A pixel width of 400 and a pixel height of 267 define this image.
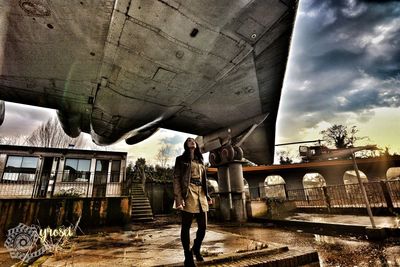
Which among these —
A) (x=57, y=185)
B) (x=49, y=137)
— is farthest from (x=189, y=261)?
(x=49, y=137)

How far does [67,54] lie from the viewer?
4.13 metres

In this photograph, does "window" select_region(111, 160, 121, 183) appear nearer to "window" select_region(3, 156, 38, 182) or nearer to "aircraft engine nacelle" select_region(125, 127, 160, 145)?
"window" select_region(3, 156, 38, 182)

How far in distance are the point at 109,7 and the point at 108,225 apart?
9.40 metres

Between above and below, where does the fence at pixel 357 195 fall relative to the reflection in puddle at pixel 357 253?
above

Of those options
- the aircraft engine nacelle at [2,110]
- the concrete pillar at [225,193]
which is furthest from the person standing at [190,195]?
the concrete pillar at [225,193]

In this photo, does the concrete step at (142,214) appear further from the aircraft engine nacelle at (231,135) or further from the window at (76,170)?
the window at (76,170)

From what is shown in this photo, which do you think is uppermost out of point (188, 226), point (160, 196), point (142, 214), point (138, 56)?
point (138, 56)

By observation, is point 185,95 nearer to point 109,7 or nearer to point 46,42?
point 109,7

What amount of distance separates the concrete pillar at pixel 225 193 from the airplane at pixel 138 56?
157 inches

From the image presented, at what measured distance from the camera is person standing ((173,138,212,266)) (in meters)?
2.62

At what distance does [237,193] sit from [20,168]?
659 inches

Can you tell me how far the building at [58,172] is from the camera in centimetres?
1461

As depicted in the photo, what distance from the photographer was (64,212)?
852cm

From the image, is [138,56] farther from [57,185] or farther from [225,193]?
[57,185]
